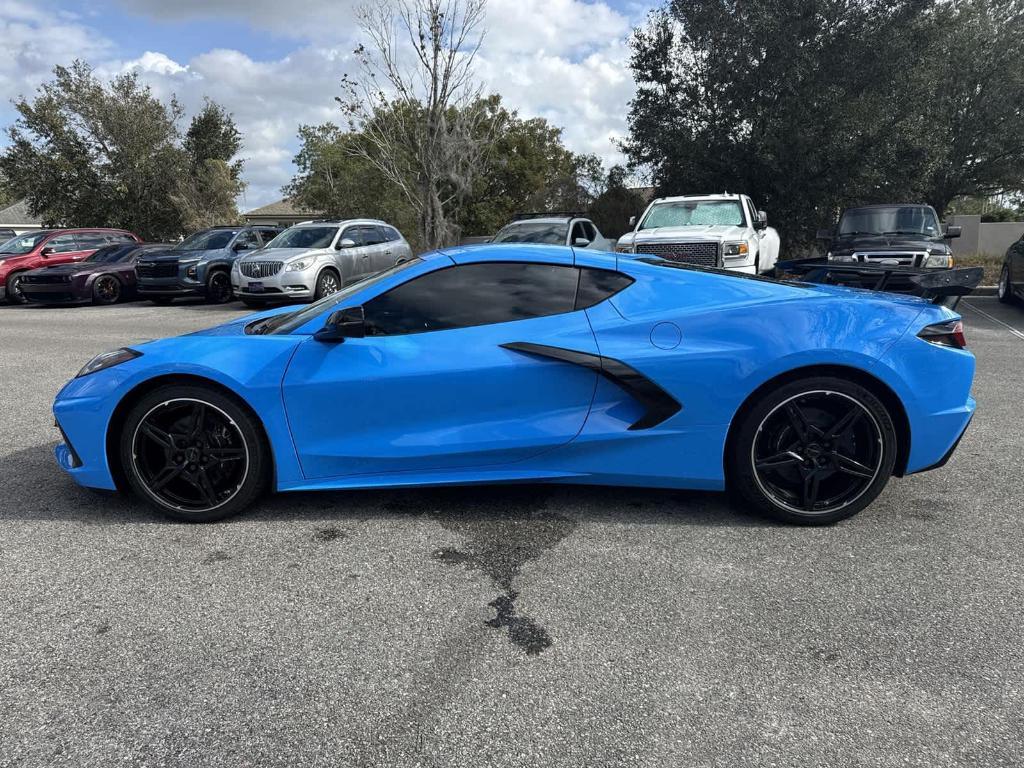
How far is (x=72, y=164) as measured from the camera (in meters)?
33.1

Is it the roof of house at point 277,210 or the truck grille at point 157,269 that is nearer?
the truck grille at point 157,269

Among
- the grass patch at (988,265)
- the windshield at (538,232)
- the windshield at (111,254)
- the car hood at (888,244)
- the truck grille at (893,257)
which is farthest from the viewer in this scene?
the windshield at (111,254)

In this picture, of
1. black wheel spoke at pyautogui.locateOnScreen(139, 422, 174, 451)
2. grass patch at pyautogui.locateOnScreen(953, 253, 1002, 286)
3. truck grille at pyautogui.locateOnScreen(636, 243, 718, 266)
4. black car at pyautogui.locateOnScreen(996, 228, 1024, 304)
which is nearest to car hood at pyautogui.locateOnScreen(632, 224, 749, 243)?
truck grille at pyautogui.locateOnScreen(636, 243, 718, 266)

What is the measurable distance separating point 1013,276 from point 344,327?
534 inches

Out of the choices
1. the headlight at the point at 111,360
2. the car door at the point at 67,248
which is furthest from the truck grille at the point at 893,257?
the car door at the point at 67,248

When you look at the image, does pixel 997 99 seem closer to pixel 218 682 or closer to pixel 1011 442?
pixel 1011 442

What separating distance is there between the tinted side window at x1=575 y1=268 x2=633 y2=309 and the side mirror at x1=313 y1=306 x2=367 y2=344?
1.06 m

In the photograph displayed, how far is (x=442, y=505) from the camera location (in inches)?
155

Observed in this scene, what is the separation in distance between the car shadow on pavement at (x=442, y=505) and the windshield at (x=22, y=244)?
59.8 feet

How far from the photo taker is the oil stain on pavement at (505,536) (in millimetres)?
2775

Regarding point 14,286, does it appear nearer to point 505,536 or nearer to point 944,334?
point 505,536

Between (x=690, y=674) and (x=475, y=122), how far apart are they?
79.5 feet

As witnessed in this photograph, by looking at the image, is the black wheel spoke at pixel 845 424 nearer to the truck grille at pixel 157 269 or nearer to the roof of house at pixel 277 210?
the truck grille at pixel 157 269

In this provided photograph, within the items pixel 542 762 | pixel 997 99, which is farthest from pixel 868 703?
pixel 997 99
